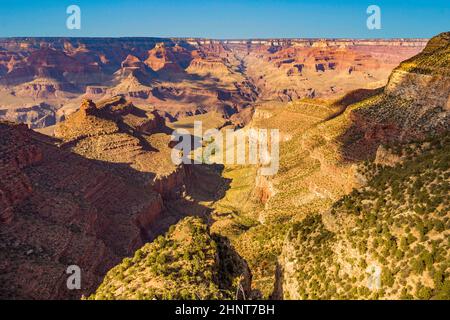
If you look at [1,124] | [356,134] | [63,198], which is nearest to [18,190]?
[63,198]

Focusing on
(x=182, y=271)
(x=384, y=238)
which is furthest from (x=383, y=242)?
(x=182, y=271)

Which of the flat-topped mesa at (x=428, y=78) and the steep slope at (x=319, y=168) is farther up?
the flat-topped mesa at (x=428, y=78)

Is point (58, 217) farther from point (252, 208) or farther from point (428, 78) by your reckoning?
point (428, 78)

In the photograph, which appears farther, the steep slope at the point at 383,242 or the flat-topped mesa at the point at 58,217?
the flat-topped mesa at the point at 58,217

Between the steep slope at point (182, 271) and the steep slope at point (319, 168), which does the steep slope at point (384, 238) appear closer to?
the steep slope at point (319, 168)

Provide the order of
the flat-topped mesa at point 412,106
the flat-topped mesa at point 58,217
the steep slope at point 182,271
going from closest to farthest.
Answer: the steep slope at point 182,271, the flat-topped mesa at point 58,217, the flat-topped mesa at point 412,106

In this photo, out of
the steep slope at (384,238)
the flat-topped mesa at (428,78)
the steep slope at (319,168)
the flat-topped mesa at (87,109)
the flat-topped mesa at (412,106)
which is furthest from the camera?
the flat-topped mesa at (87,109)

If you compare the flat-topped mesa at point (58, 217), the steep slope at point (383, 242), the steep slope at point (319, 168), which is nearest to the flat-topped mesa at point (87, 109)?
the flat-topped mesa at point (58, 217)

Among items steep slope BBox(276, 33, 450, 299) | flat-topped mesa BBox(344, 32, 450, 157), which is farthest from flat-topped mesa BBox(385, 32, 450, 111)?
steep slope BBox(276, 33, 450, 299)

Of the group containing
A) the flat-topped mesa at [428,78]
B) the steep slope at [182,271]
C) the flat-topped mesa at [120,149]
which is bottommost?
the steep slope at [182,271]
